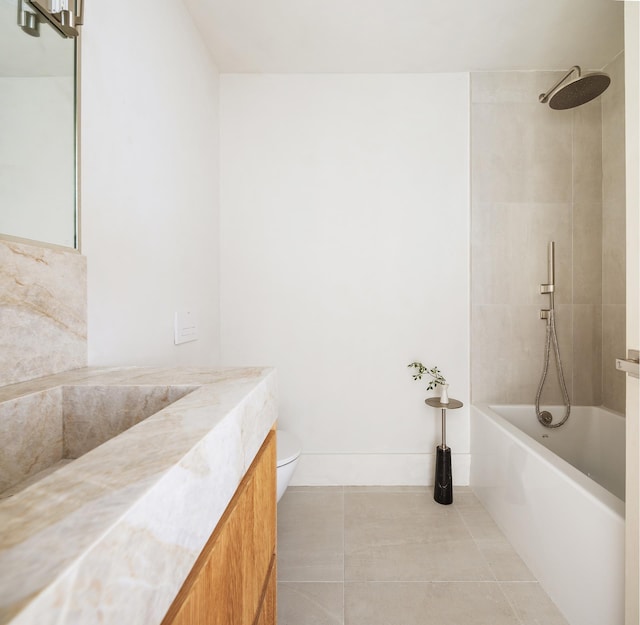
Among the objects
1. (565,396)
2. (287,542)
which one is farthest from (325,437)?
(565,396)

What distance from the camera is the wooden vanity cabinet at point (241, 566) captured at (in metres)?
0.41

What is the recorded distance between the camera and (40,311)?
0.81 m

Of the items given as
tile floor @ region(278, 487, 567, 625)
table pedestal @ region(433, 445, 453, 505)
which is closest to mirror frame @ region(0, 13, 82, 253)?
tile floor @ region(278, 487, 567, 625)

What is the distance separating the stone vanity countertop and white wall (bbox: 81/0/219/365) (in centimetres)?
71

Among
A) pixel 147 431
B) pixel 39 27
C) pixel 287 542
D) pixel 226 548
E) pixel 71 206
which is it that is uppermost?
pixel 39 27

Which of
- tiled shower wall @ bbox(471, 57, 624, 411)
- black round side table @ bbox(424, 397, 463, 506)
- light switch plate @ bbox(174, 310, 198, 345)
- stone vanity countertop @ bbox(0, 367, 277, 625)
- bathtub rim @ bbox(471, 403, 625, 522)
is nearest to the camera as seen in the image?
stone vanity countertop @ bbox(0, 367, 277, 625)

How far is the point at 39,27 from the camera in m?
0.83

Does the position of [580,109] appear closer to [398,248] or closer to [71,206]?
[398,248]

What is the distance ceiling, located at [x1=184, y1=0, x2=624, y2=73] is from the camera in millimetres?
1641

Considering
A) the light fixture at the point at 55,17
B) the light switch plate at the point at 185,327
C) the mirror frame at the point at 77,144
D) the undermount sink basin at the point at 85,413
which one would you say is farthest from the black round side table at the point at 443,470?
the light fixture at the point at 55,17

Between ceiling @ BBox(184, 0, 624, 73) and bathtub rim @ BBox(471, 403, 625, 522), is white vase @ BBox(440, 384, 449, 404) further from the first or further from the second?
ceiling @ BBox(184, 0, 624, 73)

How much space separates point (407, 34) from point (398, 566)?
8.04 ft

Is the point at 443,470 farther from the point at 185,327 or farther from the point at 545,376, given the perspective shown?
the point at 185,327

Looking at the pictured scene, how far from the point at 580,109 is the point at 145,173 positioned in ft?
7.76
